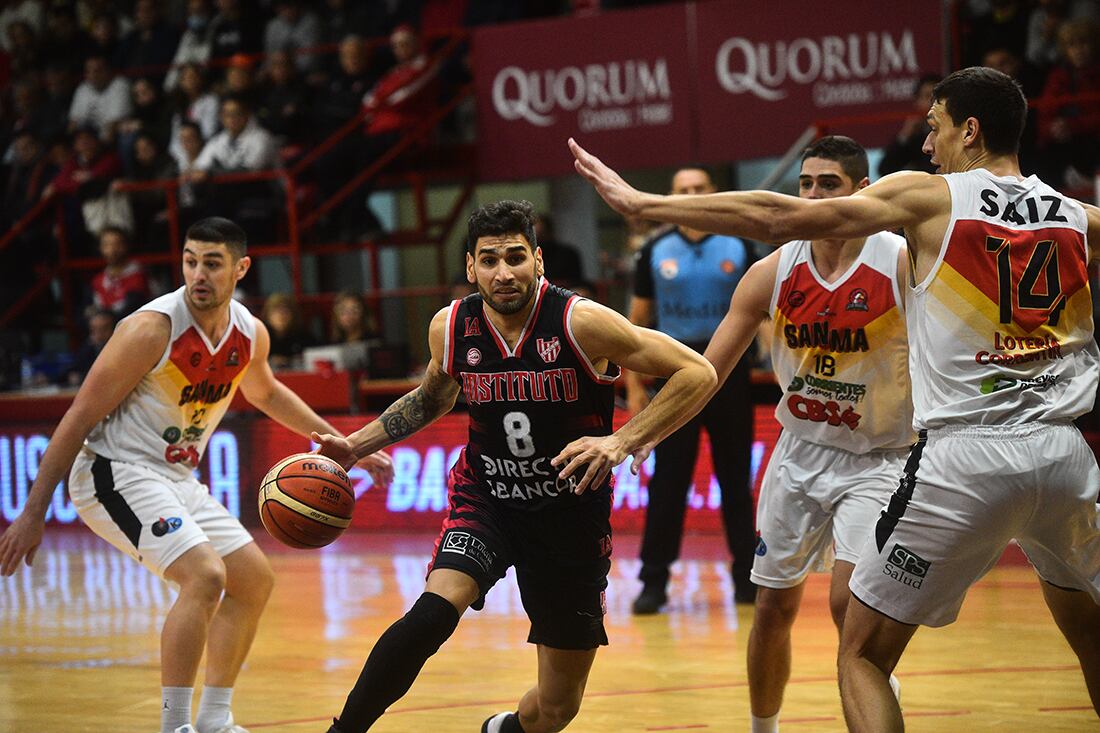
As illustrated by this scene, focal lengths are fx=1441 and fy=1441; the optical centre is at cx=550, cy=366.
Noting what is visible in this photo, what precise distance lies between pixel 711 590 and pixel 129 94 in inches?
376

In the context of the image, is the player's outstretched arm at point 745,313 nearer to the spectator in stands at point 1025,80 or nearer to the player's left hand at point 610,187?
the player's left hand at point 610,187

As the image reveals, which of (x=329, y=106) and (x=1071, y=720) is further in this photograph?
(x=329, y=106)

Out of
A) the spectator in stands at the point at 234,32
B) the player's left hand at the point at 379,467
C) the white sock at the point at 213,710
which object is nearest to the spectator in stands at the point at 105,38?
the spectator in stands at the point at 234,32

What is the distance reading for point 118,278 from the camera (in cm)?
1298

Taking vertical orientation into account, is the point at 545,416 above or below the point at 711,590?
above

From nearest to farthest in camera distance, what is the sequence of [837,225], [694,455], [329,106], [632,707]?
[837,225] → [632,707] → [694,455] → [329,106]

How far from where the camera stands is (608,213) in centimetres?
1459

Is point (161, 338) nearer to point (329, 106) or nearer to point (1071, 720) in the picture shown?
point (1071, 720)

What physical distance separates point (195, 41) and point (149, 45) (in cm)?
67

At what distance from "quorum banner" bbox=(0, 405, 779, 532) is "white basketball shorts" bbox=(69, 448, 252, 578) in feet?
15.6

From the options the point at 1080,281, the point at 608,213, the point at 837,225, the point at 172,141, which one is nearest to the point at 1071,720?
the point at 1080,281

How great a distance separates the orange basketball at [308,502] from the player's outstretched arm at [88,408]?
907 millimetres

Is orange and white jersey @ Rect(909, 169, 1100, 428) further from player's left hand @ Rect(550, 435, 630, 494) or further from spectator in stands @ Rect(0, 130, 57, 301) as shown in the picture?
spectator in stands @ Rect(0, 130, 57, 301)

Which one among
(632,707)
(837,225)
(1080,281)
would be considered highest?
(837,225)
